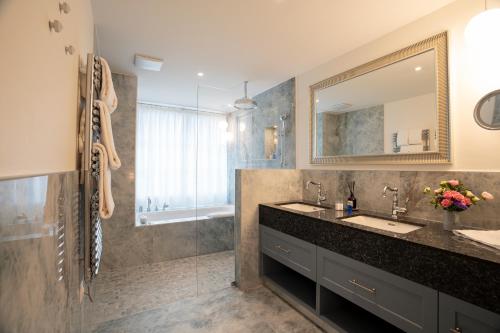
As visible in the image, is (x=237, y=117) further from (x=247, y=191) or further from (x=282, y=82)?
(x=247, y=191)

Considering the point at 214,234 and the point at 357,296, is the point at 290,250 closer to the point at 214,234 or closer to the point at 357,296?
the point at 357,296

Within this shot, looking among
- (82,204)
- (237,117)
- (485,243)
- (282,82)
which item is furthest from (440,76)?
(82,204)

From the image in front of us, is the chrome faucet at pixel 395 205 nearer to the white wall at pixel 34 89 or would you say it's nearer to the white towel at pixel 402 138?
the white towel at pixel 402 138

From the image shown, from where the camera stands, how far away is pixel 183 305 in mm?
2322

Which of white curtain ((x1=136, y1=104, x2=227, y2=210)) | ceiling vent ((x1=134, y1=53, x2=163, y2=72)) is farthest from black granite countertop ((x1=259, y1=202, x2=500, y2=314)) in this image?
white curtain ((x1=136, y1=104, x2=227, y2=210))

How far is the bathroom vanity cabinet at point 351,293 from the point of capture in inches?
48.9

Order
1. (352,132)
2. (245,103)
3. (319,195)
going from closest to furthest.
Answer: (352,132) < (319,195) < (245,103)

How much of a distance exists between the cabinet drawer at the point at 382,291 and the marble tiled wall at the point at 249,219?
92cm

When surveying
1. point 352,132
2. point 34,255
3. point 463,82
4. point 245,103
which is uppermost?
point 245,103

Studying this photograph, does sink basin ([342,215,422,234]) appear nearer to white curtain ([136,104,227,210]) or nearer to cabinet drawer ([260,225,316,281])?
cabinet drawer ([260,225,316,281])

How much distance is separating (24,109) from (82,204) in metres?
0.96

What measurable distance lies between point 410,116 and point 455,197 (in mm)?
771

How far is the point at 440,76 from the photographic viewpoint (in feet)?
6.07

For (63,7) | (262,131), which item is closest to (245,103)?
(262,131)
